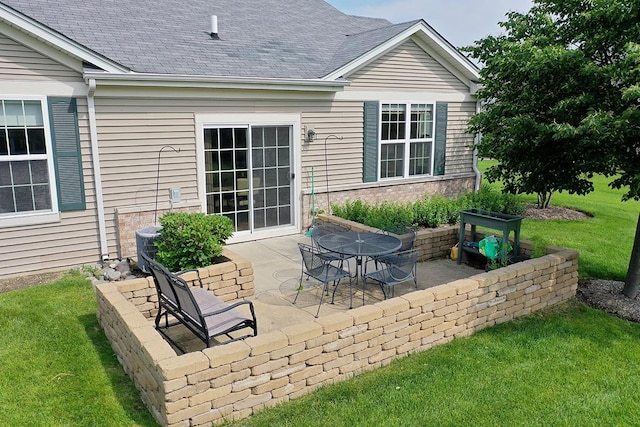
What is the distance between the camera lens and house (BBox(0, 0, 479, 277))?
727 centimetres

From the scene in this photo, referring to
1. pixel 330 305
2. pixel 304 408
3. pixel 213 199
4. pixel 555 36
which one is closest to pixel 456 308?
pixel 330 305

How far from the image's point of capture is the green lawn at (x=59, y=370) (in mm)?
4047

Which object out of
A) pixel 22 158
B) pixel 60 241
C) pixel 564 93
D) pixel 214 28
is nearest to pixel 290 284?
pixel 60 241

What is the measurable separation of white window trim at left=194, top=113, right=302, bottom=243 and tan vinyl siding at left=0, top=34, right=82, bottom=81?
2.23 metres

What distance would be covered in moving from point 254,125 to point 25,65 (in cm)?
376

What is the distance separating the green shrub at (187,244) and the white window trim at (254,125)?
2377 mm

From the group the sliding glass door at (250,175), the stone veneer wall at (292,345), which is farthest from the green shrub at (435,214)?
the stone veneer wall at (292,345)

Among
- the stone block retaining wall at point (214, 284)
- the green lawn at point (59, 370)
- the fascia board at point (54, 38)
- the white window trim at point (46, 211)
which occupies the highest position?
the fascia board at point (54, 38)

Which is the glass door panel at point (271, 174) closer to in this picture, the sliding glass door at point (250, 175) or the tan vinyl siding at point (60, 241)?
the sliding glass door at point (250, 175)

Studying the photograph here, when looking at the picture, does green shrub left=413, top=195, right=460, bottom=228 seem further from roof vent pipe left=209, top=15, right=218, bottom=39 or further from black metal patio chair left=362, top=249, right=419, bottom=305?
roof vent pipe left=209, top=15, right=218, bottom=39

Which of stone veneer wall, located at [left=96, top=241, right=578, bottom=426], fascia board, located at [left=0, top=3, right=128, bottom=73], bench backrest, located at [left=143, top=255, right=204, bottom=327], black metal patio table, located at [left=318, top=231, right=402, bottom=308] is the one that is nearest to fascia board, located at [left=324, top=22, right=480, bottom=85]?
black metal patio table, located at [left=318, top=231, right=402, bottom=308]

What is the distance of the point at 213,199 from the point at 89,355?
438 cm

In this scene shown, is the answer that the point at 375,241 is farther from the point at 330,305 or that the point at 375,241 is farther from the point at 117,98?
the point at 117,98

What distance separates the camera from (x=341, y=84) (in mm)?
9844
